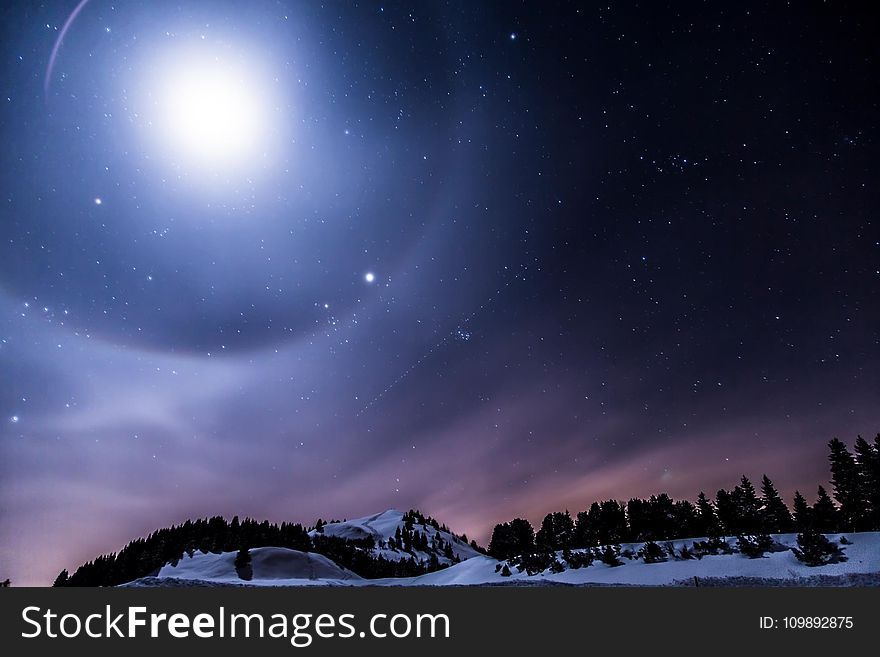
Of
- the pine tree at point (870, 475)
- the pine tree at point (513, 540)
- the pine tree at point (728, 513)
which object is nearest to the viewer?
the pine tree at point (870, 475)

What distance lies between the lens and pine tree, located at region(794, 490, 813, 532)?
46612 mm

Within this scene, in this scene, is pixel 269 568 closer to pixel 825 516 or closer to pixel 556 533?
pixel 556 533

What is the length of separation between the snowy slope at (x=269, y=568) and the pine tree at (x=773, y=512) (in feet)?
237

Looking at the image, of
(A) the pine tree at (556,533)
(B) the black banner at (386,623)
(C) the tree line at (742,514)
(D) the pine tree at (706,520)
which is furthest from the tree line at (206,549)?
(B) the black banner at (386,623)

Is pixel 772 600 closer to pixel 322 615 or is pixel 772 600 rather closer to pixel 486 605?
pixel 486 605

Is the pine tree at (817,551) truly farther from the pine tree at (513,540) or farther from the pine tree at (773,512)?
the pine tree at (513,540)

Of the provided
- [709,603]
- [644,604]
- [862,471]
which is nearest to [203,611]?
[644,604]

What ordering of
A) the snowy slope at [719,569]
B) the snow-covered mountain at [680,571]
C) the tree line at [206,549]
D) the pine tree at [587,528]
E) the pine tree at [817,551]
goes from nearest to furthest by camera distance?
1. the snow-covered mountain at [680,571]
2. the snowy slope at [719,569]
3. the pine tree at [817,551]
4. the pine tree at [587,528]
5. the tree line at [206,549]

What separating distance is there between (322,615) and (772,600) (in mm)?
12073

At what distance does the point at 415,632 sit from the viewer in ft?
34.0

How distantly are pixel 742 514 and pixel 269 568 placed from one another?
88599 mm

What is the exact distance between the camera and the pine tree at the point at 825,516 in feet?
146

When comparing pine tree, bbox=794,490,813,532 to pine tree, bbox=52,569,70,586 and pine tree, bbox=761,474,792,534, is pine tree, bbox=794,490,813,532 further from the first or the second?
pine tree, bbox=52,569,70,586

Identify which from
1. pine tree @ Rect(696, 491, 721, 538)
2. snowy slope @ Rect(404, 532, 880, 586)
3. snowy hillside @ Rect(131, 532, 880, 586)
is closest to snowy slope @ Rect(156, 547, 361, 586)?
snowy hillside @ Rect(131, 532, 880, 586)
